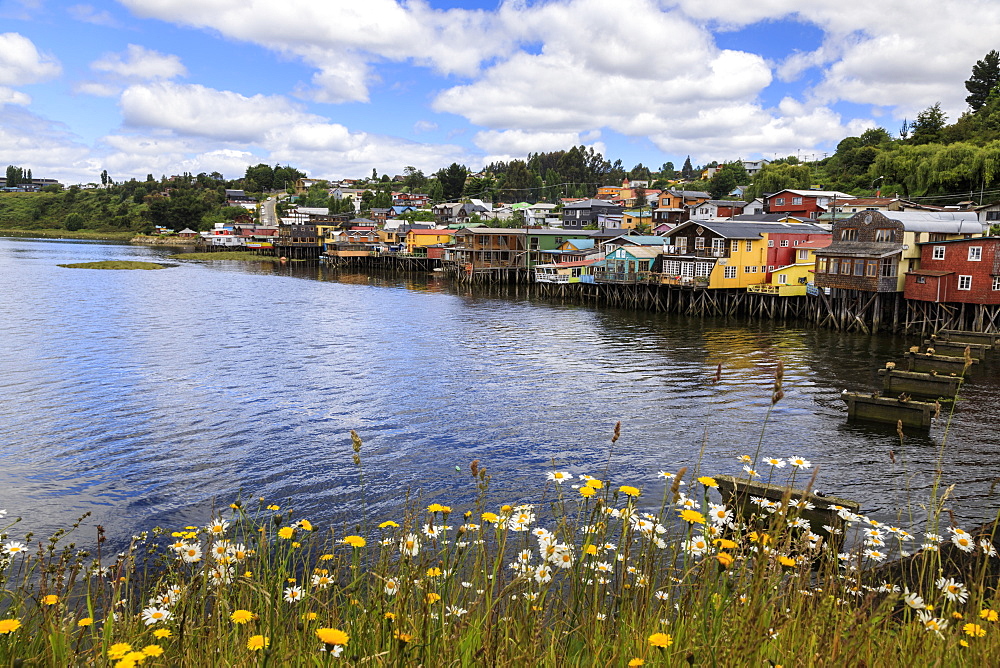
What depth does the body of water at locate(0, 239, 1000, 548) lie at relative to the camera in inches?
642

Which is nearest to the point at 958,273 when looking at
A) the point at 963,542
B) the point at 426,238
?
the point at 963,542

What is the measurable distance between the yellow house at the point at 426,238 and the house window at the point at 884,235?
6364cm

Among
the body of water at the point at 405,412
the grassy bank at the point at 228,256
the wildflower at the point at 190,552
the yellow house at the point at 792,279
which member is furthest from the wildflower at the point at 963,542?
the grassy bank at the point at 228,256

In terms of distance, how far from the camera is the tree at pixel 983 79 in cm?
9271

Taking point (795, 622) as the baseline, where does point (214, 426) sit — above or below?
below

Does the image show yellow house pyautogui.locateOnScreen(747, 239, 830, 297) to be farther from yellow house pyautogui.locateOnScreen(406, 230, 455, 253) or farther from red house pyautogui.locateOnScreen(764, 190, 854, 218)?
yellow house pyautogui.locateOnScreen(406, 230, 455, 253)

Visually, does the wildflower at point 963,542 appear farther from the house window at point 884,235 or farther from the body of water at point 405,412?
the house window at point 884,235

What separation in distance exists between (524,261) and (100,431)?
63822 mm

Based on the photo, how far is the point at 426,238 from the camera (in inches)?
3907

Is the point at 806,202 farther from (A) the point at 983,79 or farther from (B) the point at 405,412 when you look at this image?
(B) the point at 405,412

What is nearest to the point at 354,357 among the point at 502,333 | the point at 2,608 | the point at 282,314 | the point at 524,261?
the point at 502,333

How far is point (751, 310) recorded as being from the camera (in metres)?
50.8

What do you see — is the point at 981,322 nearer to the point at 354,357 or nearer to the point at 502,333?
the point at 502,333

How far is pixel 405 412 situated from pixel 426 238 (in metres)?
78.0
